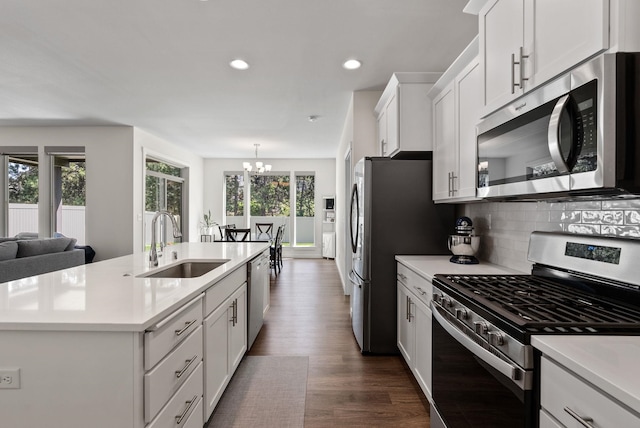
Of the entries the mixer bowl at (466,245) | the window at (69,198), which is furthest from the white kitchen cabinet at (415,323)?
the window at (69,198)

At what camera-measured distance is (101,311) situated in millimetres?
1230

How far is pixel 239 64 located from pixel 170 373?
2942 millimetres

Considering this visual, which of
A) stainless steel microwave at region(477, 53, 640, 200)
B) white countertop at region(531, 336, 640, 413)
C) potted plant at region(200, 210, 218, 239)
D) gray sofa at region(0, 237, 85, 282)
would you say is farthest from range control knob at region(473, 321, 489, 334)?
potted plant at region(200, 210, 218, 239)

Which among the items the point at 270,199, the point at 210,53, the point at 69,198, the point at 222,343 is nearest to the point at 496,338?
the point at 222,343

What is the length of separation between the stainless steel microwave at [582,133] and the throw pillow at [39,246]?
16.3 feet

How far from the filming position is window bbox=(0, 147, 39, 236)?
615 centimetres

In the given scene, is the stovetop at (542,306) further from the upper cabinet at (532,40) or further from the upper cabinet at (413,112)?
the upper cabinet at (413,112)

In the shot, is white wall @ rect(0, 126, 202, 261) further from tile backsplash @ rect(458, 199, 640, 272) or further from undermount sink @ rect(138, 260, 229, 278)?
tile backsplash @ rect(458, 199, 640, 272)

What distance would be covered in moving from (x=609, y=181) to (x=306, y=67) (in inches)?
116

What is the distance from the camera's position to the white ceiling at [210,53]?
2.46 m

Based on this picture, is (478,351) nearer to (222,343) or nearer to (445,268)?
(445,268)

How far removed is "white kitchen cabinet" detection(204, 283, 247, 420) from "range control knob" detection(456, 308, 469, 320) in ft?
4.13

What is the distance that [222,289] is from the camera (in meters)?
2.08

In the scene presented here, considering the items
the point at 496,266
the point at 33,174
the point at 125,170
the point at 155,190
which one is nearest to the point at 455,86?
the point at 496,266
